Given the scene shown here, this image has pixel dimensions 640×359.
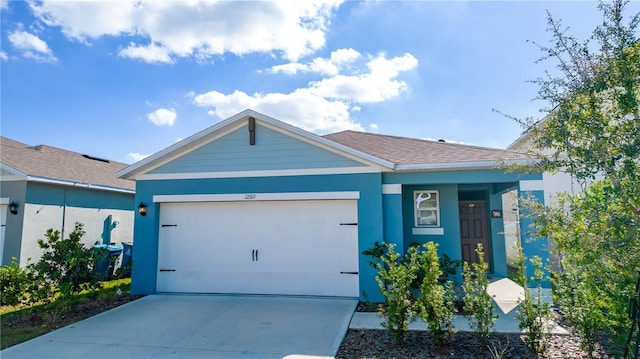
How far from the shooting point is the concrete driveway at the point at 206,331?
5.15 m

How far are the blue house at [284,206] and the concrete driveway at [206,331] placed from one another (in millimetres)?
879

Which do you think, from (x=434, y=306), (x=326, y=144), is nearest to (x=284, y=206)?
(x=326, y=144)

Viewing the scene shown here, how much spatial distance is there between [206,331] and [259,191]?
350 centimetres

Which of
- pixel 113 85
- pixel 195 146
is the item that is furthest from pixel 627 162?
pixel 113 85

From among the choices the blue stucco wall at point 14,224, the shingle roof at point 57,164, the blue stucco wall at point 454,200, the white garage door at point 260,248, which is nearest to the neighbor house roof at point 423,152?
the blue stucco wall at point 454,200

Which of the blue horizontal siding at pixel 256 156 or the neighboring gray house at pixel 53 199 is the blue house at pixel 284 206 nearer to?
the blue horizontal siding at pixel 256 156

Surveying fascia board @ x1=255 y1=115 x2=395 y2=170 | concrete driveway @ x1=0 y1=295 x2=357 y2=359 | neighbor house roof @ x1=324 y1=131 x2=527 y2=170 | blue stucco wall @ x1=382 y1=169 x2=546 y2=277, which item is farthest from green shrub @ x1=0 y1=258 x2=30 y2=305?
neighbor house roof @ x1=324 y1=131 x2=527 y2=170

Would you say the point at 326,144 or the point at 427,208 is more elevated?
the point at 326,144

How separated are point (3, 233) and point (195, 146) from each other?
6748mm

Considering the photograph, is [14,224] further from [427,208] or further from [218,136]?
[427,208]

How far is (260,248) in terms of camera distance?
8555mm

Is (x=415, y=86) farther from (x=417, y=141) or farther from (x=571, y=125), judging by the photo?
(x=571, y=125)

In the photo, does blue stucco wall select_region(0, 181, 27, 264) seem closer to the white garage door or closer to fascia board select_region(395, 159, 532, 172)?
the white garage door

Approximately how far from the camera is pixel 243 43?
950 centimetres
